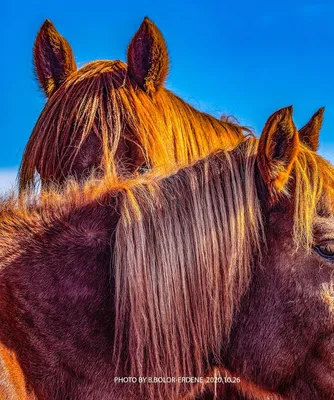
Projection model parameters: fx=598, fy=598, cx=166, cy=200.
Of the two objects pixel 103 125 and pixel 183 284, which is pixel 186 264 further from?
pixel 103 125

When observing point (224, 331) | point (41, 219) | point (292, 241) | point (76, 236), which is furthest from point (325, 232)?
point (41, 219)

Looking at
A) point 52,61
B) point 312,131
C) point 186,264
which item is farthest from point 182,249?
point 52,61

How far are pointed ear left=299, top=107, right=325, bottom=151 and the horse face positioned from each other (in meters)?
0.76

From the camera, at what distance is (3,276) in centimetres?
268

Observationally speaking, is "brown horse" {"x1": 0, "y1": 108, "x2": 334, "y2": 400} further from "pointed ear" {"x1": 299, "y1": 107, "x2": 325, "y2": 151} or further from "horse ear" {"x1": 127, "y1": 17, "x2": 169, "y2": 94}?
"horse ear" {"x1": 127, "y1": 17, "x2": 169, "y2": 94}

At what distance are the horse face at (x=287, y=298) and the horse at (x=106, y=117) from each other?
1498 millimetres

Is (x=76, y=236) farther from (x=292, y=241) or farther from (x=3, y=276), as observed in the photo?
(x=292, y=241)

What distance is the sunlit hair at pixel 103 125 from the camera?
4.41 m

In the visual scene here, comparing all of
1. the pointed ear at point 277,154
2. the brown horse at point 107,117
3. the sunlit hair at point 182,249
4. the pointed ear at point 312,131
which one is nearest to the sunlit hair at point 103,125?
the brown horse at point 107,117

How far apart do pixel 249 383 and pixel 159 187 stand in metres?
1.03

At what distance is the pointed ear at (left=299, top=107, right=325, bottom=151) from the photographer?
11.6ft

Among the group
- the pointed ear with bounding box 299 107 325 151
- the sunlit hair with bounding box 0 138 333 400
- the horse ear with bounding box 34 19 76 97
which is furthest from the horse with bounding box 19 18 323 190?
the sunlit hair with bounding box 0 138 333 400

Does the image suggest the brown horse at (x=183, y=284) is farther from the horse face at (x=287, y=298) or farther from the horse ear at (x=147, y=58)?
the horse ear at (x=147, y=58)

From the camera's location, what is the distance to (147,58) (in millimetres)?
4707
